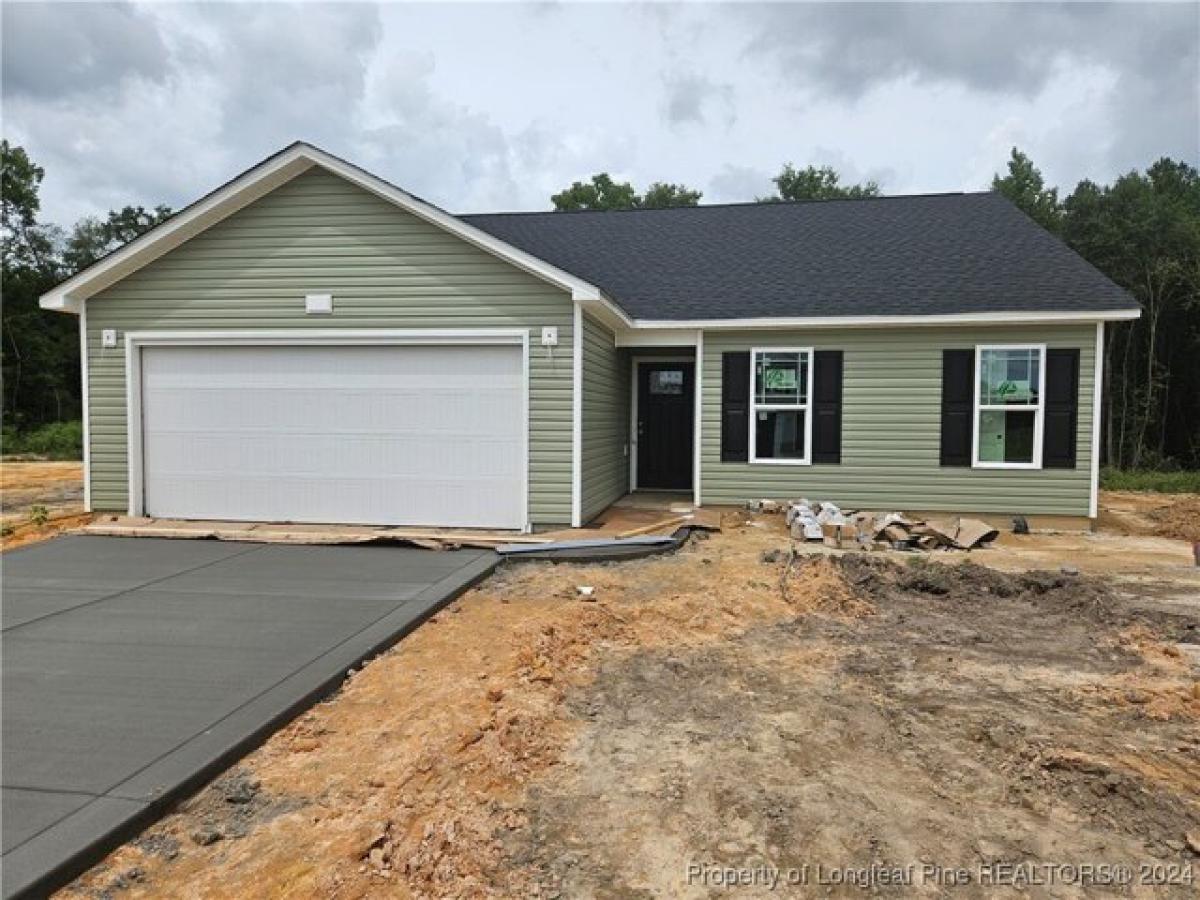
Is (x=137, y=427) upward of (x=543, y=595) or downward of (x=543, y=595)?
upward

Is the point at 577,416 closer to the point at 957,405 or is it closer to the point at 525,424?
the point at 525,424

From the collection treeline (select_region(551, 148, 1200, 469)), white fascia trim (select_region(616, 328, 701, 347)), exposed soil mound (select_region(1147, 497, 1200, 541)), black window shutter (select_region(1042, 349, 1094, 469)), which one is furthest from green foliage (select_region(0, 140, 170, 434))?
exposed soil mound (select_region(1147, 497, 1200, 541))

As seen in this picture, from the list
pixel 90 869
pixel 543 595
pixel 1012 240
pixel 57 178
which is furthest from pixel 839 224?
pixel 57 178

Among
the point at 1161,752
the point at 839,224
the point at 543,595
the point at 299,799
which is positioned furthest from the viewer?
the point at 839,224

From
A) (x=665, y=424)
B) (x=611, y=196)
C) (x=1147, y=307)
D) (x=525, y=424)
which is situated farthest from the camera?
(x=611, y=196)

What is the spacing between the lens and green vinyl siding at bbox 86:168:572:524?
8469 mm

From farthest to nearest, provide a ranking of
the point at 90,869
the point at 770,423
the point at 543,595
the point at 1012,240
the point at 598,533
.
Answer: the point at 1012,240
the point at 770,423
the point at 598,533
the point at 543,595
the point at 90,869

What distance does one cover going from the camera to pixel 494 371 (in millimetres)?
8633

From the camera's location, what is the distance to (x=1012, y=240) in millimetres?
11016

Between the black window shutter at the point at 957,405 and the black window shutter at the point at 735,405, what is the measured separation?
102 inches

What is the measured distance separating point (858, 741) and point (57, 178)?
43902 millimetres

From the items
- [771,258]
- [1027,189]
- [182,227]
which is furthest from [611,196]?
[182,227]

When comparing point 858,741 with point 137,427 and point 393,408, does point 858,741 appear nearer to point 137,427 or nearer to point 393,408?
point 393,408

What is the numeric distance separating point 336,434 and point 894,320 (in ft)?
24.1
